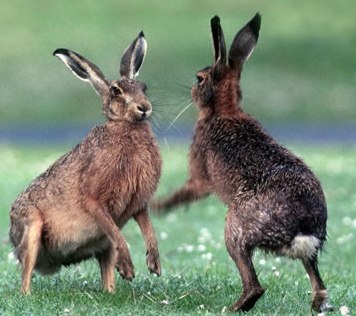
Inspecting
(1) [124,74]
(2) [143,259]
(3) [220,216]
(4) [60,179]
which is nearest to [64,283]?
(4) [60,179]

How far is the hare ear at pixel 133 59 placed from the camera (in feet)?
29.6

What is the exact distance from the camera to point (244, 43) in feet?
28.8

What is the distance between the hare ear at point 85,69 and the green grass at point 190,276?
1.52 m

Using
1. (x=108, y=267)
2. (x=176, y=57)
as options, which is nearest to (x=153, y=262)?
(x=108, y=267)

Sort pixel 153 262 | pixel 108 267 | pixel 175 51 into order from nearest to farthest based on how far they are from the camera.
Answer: pixel 153 262 → pixel 108 267 → pixel 175 51

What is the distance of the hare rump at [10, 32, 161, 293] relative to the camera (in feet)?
27.0

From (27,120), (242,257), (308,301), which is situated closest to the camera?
(242,257)

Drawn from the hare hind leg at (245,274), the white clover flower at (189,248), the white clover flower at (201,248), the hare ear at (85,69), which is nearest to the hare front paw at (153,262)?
the hare hind leg at (245,274)

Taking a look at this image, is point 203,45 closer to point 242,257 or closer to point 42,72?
point 42,72

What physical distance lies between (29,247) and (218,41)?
207 centimetres

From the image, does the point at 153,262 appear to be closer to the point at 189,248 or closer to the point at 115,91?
the point at 115,91

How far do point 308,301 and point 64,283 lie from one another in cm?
190

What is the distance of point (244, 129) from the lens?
8.35m

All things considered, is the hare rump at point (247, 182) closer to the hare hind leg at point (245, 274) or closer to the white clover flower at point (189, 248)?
the hare hind leg at point (245, 274)
